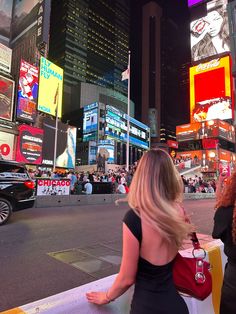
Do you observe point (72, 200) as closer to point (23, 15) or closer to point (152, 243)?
point (152, 243)

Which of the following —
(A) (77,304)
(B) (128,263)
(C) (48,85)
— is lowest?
(A) (77,304)

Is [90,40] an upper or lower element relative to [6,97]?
upper

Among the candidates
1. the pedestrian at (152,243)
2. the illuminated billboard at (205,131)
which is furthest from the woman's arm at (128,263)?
the illuminated billboard at (205,131)

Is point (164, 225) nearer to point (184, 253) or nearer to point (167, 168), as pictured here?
point (167, 168)

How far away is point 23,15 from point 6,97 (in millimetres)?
14342

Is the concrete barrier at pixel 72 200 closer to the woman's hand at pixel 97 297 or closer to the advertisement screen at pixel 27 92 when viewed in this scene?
the woman's hand at pixel 97 297

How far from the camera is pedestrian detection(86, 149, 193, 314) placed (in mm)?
1841

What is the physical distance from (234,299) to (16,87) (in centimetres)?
4862

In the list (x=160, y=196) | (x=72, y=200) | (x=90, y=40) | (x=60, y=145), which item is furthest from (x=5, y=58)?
(x=90, y=40)

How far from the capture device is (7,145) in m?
46.4

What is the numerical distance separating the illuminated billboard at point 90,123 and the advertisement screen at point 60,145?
2984cm

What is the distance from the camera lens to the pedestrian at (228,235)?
86.7 inches

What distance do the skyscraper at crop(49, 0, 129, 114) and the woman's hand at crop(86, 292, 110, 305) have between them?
404 feet

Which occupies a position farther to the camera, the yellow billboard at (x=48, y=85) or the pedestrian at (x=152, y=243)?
the yellow billboard at (x=48, y=85)
